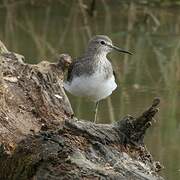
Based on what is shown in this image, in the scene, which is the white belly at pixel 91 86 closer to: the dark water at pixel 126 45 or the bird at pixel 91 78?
the bird at pixel 91 78

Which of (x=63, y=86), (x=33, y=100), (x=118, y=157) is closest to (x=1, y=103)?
(x=33, y=100)

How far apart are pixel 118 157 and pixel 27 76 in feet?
5.95

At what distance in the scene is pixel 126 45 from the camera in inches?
525

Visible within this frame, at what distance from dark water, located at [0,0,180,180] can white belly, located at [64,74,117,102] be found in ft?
2.79

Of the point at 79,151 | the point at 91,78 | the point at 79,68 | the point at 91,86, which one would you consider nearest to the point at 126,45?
the point at 79,68

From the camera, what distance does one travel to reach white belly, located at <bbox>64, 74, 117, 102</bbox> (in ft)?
26.3

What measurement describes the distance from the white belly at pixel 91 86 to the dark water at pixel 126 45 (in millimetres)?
850

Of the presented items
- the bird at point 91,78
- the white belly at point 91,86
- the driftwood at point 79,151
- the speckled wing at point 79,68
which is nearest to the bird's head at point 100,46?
the bird at point 91,78

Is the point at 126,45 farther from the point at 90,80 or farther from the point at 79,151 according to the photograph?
the point at 79,151

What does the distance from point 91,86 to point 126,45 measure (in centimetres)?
541

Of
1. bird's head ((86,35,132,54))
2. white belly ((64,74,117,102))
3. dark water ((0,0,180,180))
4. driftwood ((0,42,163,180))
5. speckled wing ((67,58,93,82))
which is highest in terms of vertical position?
dark water ((0,0,180,180))

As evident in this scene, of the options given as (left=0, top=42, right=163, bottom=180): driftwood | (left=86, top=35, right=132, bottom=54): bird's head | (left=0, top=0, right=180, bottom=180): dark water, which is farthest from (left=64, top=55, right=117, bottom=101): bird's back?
(left=0, top=42, right=163, bottom=180): driftwood

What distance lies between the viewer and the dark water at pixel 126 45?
9.47 m

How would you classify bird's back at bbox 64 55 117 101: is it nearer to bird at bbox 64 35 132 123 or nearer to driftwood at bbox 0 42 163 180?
bird at bbox 64 35 132 123
